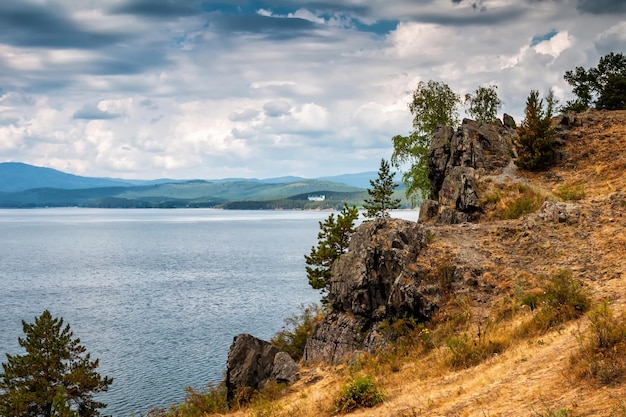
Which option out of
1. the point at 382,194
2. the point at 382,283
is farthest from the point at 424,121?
the point at 382,283

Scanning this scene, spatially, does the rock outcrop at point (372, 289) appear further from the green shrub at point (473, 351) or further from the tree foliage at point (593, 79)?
the tree foliage at point (593, 79)

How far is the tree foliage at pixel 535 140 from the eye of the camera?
40438 millimetres

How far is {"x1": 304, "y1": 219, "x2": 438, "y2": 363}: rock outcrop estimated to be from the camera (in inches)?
1048

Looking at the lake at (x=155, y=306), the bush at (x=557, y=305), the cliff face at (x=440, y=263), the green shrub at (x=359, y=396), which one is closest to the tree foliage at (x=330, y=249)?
the lake at (x=155, y=306)

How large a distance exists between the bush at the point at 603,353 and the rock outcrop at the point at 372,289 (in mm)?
10661

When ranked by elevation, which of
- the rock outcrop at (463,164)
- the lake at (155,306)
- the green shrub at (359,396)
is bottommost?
the lake at (155,306)

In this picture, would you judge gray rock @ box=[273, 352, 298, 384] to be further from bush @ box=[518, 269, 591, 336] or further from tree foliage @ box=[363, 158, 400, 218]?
tree foliage @ box=[363, 158, 400, 218]

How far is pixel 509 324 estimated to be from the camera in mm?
21781

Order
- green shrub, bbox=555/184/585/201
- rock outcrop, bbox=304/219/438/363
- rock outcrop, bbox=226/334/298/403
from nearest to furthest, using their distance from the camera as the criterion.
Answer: rock outcrop, bbox=304/219/438/363
rock outcrop, bbox=226/334/298/403
green shrub, bbox=555/184/585/201

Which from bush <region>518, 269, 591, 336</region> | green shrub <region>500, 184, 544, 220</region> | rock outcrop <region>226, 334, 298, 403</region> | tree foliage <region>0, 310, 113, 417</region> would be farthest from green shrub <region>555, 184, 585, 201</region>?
tree foliage <region>0, 310, 113, 417</region>

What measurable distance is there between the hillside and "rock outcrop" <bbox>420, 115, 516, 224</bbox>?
5.46 feet

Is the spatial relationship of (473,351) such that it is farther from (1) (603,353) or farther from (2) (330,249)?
(2) (330,249)

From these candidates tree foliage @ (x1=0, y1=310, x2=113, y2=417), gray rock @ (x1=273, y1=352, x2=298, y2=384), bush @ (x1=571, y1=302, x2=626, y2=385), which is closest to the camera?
bush @ (x1=571, y1=302, x2=626, y2=385)

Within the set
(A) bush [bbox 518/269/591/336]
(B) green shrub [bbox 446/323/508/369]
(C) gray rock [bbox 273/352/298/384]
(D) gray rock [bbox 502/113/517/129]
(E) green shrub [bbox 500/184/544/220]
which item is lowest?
(C) gray rock [bbox 273/352/298/384]
